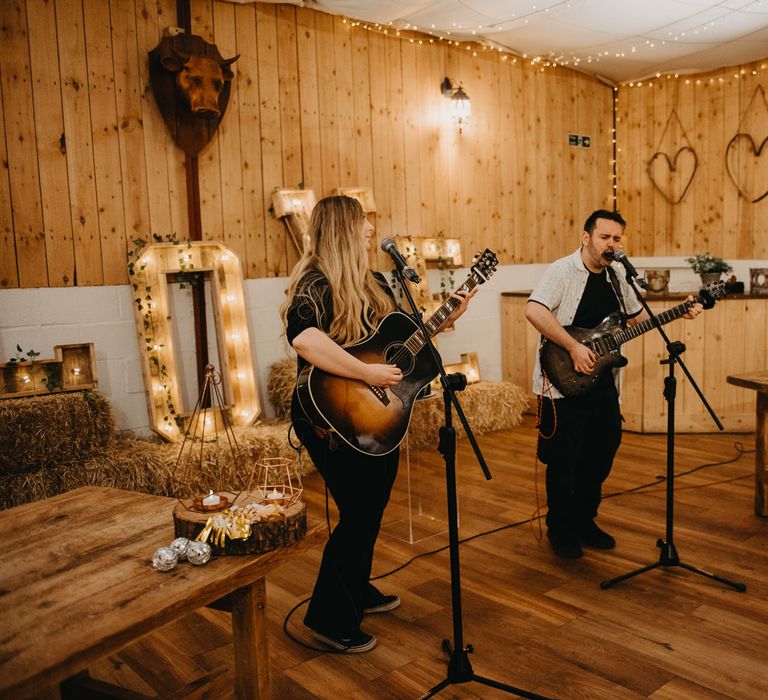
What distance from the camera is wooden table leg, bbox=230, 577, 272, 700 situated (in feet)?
5.98

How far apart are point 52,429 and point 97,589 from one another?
2299 millimetres

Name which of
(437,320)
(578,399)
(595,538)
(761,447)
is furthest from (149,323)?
(761,447)

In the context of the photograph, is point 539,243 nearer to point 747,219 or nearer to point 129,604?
point 747,219

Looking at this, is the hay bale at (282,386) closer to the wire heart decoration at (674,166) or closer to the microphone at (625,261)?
the microphone at (625,261)

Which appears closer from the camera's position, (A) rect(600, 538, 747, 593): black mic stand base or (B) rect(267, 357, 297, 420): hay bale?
(A) rect(600, 538, 747, 593): black mic stand base

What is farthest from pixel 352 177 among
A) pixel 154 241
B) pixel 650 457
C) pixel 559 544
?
pixel 559 544

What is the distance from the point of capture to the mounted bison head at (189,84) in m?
4.49

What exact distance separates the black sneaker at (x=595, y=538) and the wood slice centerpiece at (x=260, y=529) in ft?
6.47

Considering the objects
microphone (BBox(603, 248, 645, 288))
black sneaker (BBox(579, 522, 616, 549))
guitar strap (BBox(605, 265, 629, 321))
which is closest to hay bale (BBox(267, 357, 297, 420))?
black sneaker (BBox(579, 522, 616, 549))

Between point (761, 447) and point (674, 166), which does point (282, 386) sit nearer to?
point (761, 447)

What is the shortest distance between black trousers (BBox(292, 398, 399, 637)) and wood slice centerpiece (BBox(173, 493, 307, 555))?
55cm

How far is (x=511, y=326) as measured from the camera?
21.9ft

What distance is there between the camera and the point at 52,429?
144 inches

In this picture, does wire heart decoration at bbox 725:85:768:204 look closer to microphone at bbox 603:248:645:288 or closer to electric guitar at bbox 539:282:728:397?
electric guitar at bbox 539:282:728:397
